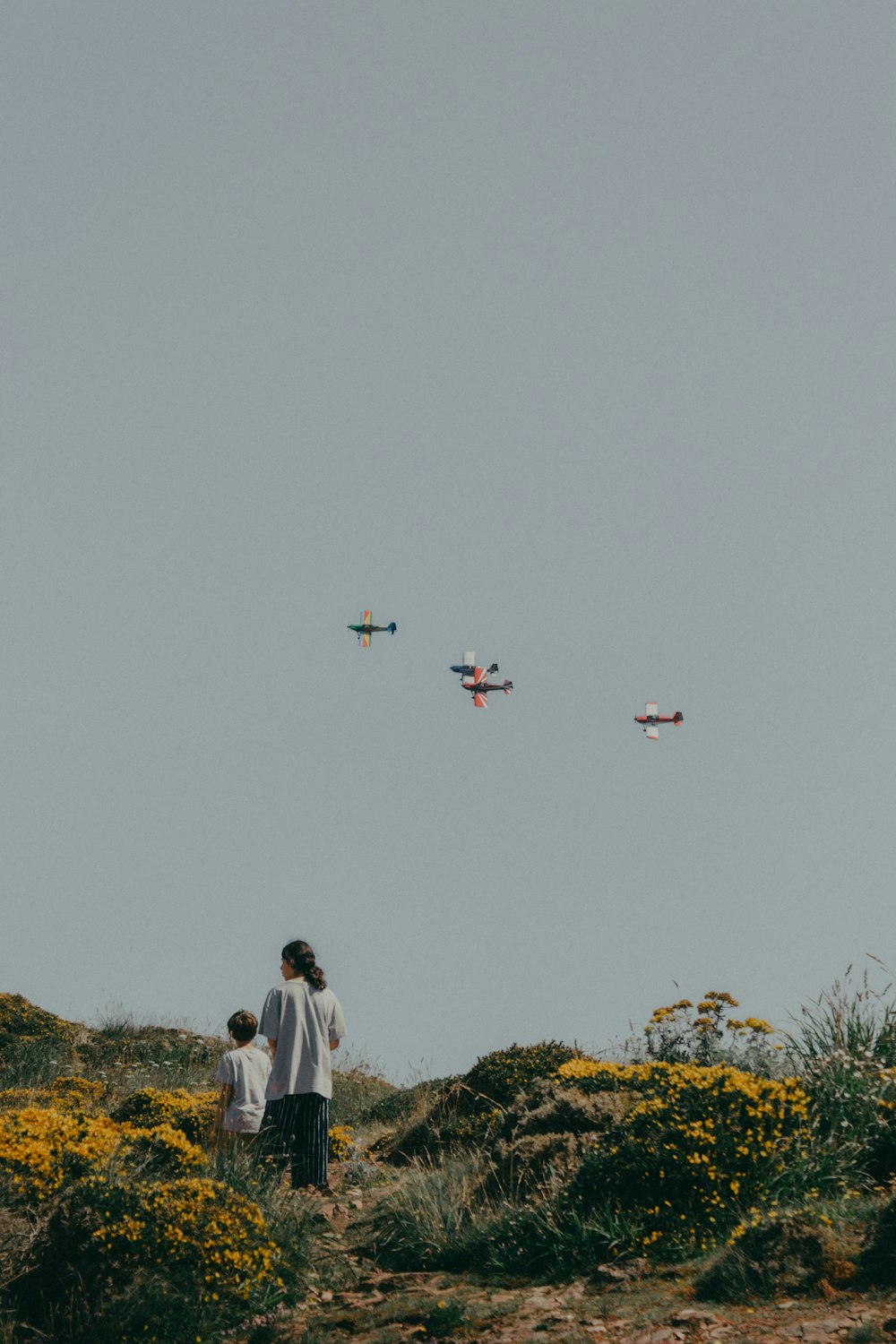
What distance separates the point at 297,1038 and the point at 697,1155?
12.3 ft

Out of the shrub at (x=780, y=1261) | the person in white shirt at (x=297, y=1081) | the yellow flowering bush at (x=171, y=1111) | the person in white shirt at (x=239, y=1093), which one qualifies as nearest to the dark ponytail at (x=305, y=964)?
the person in white shirt at (x=297, y=1081)

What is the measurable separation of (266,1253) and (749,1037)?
726 centimetres

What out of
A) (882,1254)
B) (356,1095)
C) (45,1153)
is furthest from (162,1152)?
(356,1095)

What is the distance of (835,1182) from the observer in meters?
8.29

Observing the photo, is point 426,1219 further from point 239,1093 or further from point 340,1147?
point 340,1147

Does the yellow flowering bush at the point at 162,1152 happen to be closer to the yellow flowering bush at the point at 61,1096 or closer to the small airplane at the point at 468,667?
the yellow flowering bush at the point at 61,1096

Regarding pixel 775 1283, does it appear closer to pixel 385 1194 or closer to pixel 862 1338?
pixel 862 1338

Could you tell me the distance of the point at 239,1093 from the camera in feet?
34.3

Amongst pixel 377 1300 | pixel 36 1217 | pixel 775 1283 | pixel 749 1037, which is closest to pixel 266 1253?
pixel 377 1300

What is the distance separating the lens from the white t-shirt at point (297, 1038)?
10148 millimetres

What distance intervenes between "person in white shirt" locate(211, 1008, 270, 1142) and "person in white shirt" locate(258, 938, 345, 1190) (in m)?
0.17

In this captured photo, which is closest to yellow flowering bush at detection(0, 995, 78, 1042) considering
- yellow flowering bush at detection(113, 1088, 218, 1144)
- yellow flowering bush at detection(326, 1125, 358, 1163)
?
yellow flowering bush at detection(113, 1088, 218, 1144)

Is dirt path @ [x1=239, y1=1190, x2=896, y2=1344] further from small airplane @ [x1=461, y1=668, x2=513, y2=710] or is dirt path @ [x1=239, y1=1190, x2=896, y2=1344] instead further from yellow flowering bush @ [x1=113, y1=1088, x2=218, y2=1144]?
small airplane @ [x1=461, y1=668, x2=513, y2=710]

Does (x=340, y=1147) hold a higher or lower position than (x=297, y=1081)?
lower
